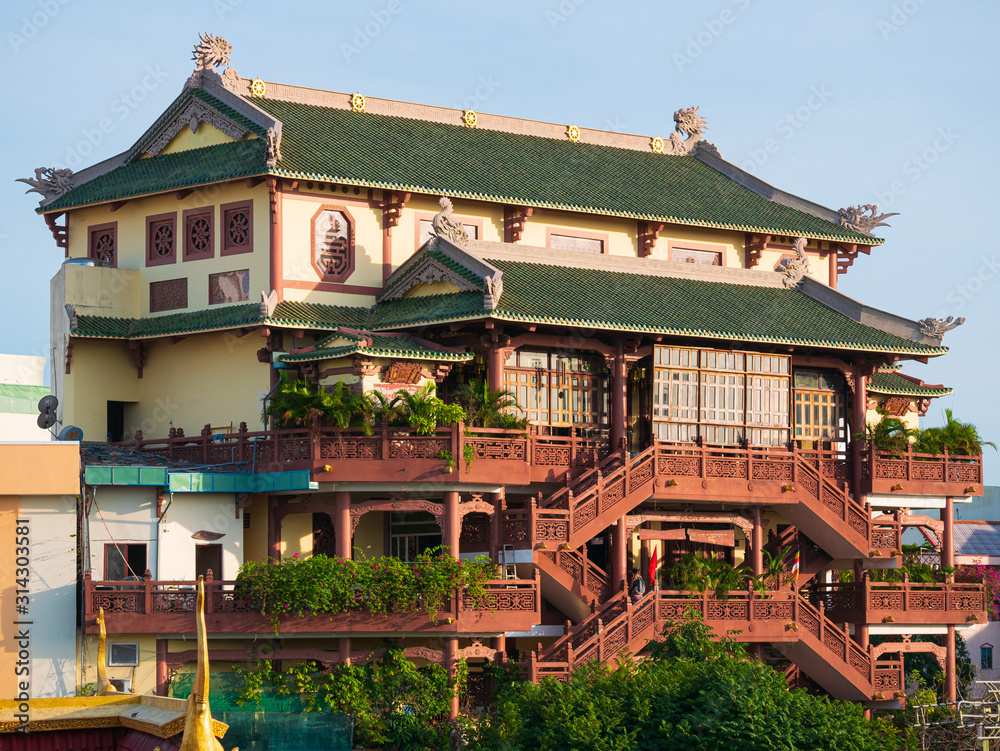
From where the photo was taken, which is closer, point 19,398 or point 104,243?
point 104,243

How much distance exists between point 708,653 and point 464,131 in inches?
658

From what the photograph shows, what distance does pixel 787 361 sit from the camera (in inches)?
1426

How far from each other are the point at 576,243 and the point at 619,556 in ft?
30.4

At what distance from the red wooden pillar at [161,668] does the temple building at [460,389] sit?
0.16ft

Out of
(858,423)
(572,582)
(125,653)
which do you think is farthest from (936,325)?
(125,653)

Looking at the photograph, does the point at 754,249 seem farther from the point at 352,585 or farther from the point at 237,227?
the point at 352,585

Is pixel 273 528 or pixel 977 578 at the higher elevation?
pixel 273 528

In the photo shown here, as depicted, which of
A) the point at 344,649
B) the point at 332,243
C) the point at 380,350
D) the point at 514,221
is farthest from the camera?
the point at 514,221

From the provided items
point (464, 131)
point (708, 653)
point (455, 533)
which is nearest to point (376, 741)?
point (455, 533)

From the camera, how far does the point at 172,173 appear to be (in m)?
35.7

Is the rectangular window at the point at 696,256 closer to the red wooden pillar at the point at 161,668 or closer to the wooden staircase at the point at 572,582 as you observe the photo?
the wooden staircase at the point at 572,582

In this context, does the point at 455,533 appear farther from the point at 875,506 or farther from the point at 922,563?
the point at 922,563

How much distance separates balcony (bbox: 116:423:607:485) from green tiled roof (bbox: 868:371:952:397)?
14.8m

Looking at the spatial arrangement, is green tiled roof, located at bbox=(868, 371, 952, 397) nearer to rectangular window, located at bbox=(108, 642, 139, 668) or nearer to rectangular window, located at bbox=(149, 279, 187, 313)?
rectangular window, located at bbox=(149, 279, 187, 313)
